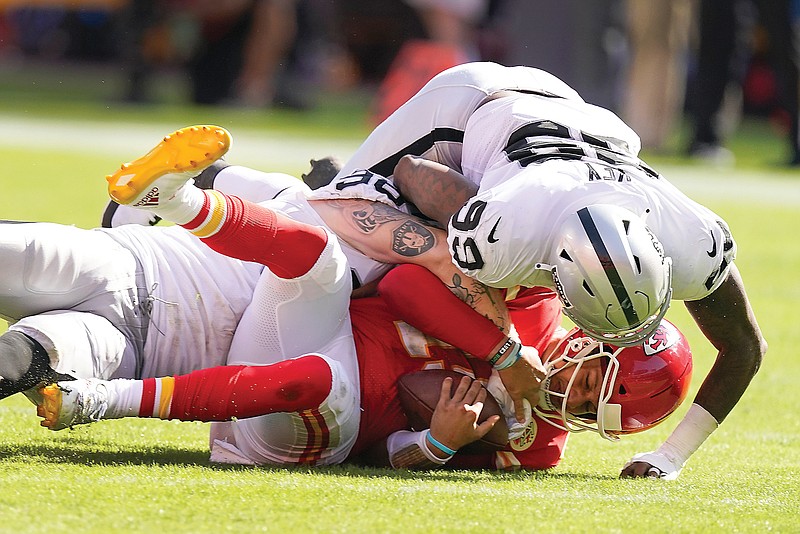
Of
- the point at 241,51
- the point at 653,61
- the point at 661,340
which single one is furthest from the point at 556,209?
the point at 241,51

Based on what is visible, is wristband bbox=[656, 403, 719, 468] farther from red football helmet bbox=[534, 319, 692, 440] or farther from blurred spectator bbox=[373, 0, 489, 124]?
blurred spectator bbox=[373, 0, 489, 124]

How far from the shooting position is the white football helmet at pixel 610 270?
11.1 feet

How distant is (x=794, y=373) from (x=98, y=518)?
3.61m

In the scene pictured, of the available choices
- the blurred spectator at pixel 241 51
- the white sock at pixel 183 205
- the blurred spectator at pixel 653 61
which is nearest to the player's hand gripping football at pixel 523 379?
the white sock at pixel 183 205

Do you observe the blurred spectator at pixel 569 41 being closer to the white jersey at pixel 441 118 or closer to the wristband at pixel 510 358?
the white jersey at pixel 441 118

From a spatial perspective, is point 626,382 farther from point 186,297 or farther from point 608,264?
point 186,297

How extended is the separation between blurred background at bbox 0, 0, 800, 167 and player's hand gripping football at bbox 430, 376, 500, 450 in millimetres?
8457

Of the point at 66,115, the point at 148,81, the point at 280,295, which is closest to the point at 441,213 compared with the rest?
the point at 280,295

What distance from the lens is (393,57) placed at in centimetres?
1825

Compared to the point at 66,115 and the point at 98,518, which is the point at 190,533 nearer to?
the point at 98,518

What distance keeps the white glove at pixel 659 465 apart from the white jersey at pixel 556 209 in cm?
51

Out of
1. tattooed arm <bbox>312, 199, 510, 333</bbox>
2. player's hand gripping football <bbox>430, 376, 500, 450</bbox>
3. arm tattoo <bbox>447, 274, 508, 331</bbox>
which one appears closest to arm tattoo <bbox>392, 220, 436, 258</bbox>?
tattooed arm <bbox>312, 199, 510, 333</bbox>

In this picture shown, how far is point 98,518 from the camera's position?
2.94 meters

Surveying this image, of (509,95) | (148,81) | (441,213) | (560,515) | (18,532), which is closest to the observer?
(18,532)
